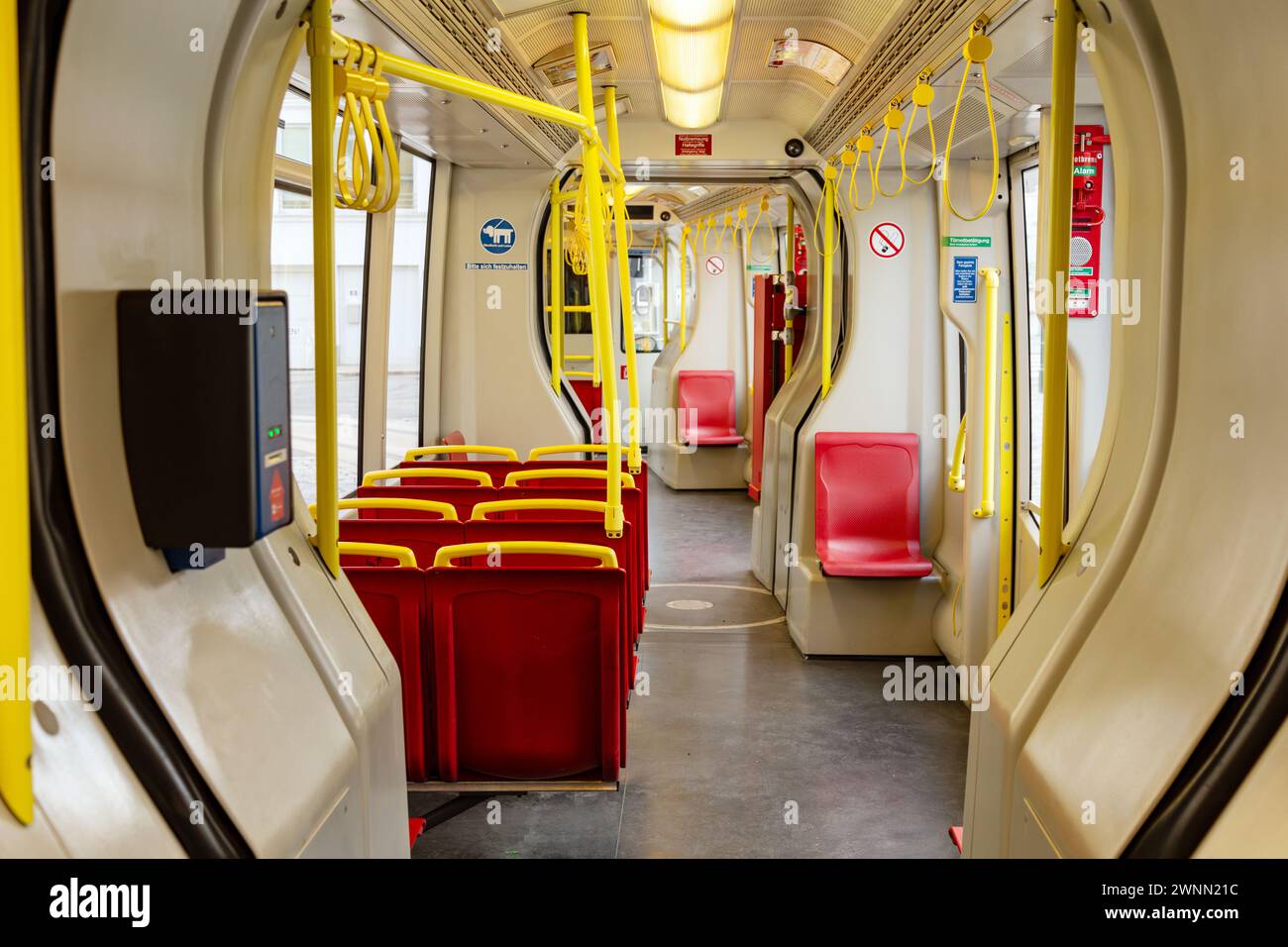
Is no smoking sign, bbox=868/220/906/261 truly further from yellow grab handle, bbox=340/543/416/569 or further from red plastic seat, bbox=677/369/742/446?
red plastic seat, bbox=677/369/742/446

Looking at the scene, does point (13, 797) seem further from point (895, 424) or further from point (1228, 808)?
point (895, 424)

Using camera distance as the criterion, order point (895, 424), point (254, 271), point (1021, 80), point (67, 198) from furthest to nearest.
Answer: point (895, 424) → point (1021, 80) → point (254, 271) → point (67, 198)

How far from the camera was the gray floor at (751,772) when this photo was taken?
14.2 ft

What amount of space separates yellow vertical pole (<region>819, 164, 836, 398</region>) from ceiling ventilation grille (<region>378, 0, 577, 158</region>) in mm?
1956

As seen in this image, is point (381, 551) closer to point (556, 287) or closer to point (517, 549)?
point (517, 549)

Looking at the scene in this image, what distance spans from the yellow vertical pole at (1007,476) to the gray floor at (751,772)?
615 mm

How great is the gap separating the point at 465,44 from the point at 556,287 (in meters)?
2.56

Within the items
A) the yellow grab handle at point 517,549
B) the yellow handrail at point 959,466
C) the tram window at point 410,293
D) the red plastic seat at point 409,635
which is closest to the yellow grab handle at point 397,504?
the yellow grab handle at point 517,549

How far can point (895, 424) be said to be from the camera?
23.2ft

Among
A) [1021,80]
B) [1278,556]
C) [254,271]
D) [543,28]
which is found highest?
[543,28]

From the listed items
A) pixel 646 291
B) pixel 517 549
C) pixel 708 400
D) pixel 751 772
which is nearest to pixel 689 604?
pixel 751 772

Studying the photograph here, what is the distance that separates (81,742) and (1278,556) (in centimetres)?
178
